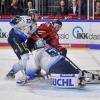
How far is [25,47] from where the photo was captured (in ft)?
25.9

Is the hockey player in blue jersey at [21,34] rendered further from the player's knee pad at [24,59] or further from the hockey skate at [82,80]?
the hockey skate at [82,80]

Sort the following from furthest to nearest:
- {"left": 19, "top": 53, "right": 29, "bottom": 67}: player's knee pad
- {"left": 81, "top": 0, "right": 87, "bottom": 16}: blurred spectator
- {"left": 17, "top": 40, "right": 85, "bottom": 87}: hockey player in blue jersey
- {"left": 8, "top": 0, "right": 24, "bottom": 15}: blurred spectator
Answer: {"left": 8, "top": 0, "right": 24, "bottom": 15}: blurred spectator < {"left": 81, "top": 0, "right": 87, "bottom": 16}: blurred spectator < {"left": 19, "top": 53, "right": 29, "bottom": 67}: player's knee pad < {"left": 17, "top": 40, "right": 85, "bottom": 87}: hockey player in blue jersey

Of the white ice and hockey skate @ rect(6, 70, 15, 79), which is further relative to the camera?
hockey skate @ rect(6, 70, 15, 79)

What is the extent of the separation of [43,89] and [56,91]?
0.28 meters

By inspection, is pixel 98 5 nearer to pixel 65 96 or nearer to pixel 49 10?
pixel 49 10

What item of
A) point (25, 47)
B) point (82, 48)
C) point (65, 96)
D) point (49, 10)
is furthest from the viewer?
point (49, 10)

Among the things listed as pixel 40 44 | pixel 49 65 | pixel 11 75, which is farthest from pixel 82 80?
pixel 11 75

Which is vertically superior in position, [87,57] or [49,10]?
[49,10]

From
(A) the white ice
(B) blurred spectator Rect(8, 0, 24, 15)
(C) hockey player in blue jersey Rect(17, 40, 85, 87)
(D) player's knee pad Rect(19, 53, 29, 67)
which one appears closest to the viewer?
(A) the white ice

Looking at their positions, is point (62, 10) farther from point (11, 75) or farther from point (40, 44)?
point (40, 44)

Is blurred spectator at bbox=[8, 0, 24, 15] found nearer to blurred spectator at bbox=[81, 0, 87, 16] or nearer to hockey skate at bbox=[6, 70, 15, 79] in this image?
blurred spectator at bbox=[81, 0, 87, 16]

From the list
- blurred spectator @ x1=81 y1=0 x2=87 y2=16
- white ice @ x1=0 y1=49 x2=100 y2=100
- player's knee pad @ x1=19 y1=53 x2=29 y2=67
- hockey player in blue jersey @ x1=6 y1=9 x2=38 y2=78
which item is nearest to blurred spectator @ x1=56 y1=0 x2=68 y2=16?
blurred spectator @ x1=81 y1=0 x2=87 y2=16

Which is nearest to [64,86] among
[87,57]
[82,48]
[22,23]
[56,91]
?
[56,91]

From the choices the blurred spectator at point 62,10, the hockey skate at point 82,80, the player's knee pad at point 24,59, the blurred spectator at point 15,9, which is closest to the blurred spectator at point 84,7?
the blurred spectator at point 62,10
